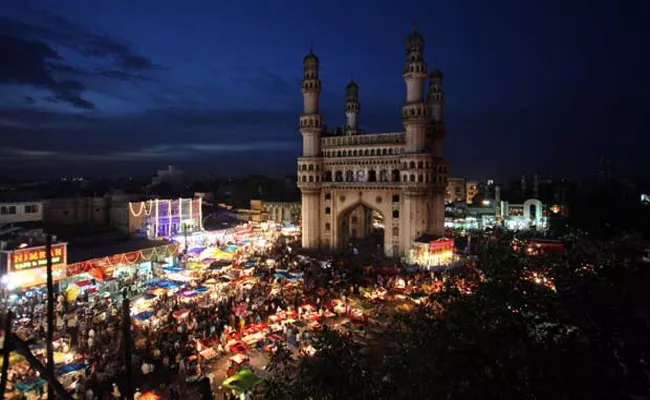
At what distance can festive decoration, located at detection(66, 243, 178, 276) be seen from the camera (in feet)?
70.9

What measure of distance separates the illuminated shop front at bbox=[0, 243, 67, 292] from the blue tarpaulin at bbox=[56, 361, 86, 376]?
343 inches

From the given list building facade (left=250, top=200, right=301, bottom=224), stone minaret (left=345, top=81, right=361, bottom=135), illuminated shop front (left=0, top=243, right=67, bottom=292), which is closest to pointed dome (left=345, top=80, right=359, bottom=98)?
stone minaret (left=345, top=81, right=361, bottom=135)

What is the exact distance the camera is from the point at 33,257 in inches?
772

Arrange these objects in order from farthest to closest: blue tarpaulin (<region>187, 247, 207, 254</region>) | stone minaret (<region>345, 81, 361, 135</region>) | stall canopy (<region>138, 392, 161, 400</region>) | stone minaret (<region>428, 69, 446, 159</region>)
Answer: stone minaret (<region>345, 81, 361, 135</region>) → stone minaret (<region>428, 69, 446, 159</region>) → blue tarpaulin (<region>187, 247, 207, 254</region>) → stall canopy (<region>138, 392, 161, 400</region>)

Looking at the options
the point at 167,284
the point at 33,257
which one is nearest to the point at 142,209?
the point at 167,284

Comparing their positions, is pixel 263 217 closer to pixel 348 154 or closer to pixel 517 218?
pixel 348 154

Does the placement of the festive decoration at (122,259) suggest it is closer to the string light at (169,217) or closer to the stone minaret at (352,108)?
the string light at (169,217)

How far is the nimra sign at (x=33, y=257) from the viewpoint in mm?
18922

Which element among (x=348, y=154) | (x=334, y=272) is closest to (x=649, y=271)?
(x=334, y=272)

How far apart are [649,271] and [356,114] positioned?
43.2 metres

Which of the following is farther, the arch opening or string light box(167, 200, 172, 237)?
the arch opening

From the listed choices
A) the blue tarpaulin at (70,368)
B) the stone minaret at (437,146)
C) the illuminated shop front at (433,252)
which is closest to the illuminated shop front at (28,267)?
the blue tarpaulin at (70,368)

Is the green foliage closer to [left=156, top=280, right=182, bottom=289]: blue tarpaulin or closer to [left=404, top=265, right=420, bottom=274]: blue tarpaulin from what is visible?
[left=156, top=280, right=182, bottom=289]: blue tarpaulin

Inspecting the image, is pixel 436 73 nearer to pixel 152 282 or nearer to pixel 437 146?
pixel 437 146
